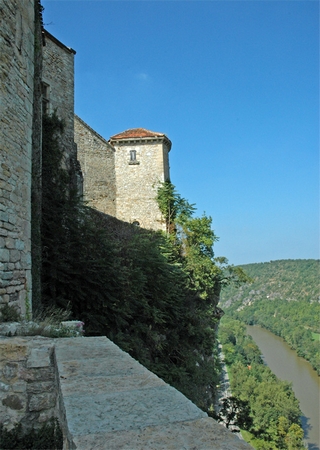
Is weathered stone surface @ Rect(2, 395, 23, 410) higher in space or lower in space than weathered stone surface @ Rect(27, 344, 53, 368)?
lower

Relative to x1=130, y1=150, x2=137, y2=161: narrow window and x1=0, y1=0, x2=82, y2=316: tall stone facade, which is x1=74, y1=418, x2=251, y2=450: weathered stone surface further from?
x1=130, y1=150, x2=137, y2=161: narrow window

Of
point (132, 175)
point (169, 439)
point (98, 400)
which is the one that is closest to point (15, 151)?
point (98, 400)

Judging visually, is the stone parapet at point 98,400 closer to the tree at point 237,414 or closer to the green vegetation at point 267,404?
the tree at point 237,414

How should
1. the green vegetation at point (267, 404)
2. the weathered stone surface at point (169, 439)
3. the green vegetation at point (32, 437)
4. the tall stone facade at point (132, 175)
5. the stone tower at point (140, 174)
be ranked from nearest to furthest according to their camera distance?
the weathered stone surface at point (169, 439) → the green vegetation at point (32, 437) → the tall stone facade at point (132, 175) → the stone tower at point (140, 174) → the green vegetation at point (267, 404)

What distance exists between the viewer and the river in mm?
55031

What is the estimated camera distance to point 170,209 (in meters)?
23.6

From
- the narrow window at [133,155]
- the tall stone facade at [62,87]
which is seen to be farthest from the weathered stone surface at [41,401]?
the narrow window at [133,155]

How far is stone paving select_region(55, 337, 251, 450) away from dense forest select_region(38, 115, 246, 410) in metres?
5.47

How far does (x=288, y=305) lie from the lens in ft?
483

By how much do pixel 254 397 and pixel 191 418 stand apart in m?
62.3

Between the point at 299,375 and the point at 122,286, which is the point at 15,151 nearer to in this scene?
the point at 122,286

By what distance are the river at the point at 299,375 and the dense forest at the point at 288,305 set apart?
87.7 inches

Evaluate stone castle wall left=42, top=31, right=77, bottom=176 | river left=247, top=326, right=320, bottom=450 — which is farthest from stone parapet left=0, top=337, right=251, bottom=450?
river left=247, top=326, right=320, bottom=450

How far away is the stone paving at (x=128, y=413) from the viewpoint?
1.52 metres
